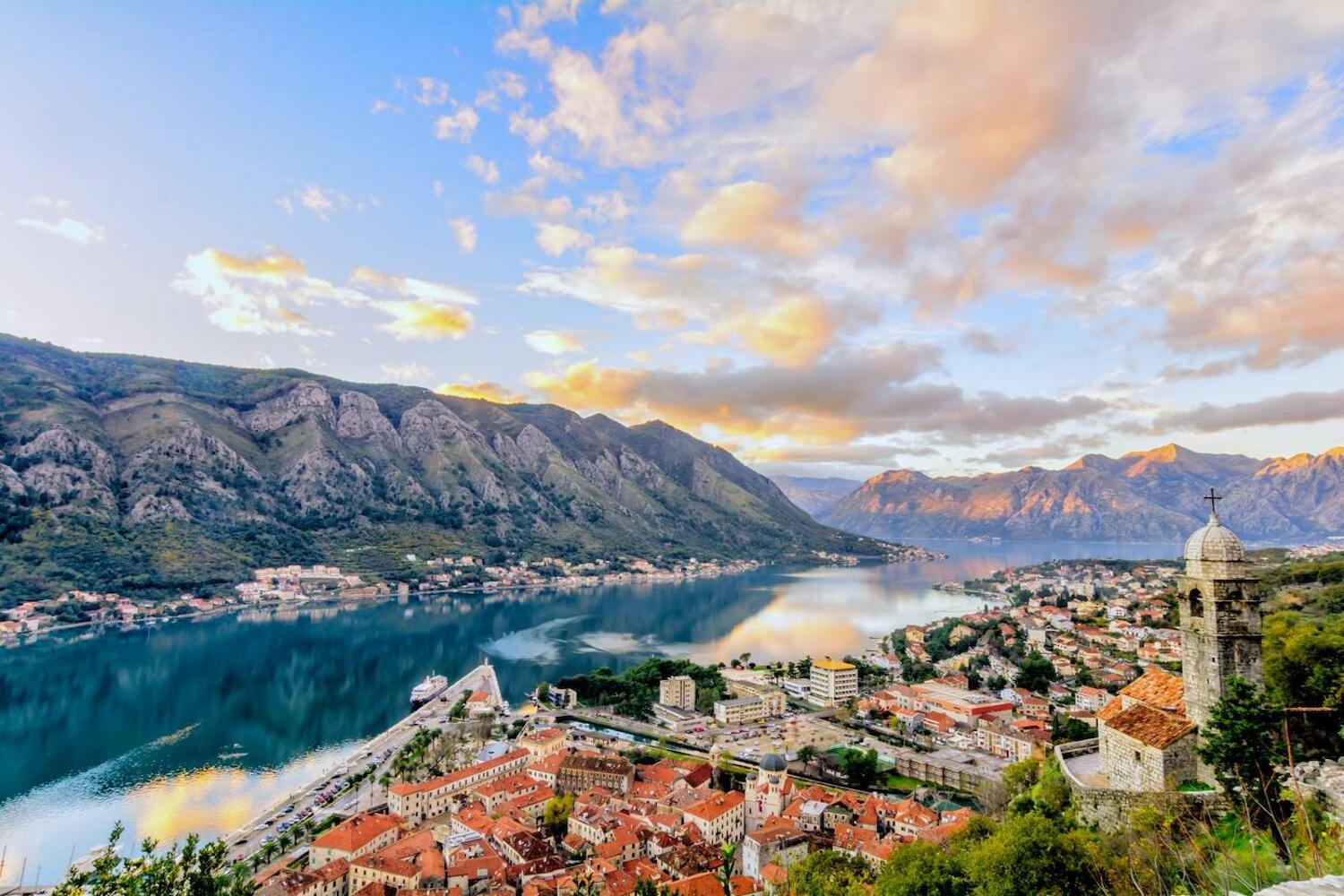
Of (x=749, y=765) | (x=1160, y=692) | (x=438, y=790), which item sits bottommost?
(x=749, y=765)

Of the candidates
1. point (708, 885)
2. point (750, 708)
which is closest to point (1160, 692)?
point (708, 885)

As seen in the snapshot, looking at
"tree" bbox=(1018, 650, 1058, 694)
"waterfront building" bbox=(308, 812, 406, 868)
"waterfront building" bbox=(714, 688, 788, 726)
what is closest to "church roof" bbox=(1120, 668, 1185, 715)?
"waterfront building" bbox=(308, 812, 406, 868)

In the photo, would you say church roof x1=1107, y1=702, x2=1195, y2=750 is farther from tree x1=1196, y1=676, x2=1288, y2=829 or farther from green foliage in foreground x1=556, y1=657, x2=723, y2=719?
green foliage in foreground x1=556, y1=657, x2=723, y2=719

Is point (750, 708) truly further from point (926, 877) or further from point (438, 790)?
point (926, 877)

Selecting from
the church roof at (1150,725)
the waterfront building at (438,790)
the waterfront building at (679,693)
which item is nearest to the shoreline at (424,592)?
the waterfront building at (438,790)

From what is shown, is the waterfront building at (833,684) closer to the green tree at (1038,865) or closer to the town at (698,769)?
the town at (698,769)

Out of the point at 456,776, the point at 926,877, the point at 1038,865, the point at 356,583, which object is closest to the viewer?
the point at 1038,865
